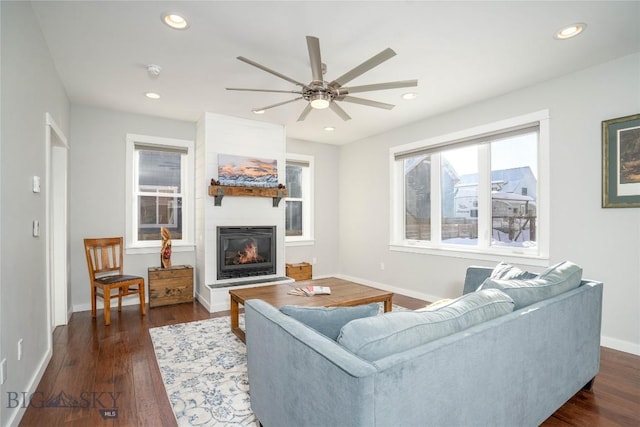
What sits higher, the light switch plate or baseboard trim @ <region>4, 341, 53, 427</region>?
the light switch plate

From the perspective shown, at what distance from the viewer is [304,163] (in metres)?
6.09

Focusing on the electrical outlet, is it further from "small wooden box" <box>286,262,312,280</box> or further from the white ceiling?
"small wooden box" <box>286,262,312,280</box>

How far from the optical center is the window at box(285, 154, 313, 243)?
6047mm

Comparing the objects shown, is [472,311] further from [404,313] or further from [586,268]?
[586,268]

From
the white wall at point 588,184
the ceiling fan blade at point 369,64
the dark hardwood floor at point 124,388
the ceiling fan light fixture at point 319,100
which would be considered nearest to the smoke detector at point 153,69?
the ceiling fan light fixture at point 319,100

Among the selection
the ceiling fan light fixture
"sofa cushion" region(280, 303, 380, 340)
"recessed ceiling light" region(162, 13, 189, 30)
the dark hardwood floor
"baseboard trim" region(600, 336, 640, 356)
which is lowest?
the dark hardwood floor

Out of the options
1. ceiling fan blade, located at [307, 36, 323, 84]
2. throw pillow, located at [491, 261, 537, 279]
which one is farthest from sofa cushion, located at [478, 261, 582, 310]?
ceiling fan blade, located at [307, 36, 323, 84]

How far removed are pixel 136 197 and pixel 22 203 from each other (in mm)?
2593

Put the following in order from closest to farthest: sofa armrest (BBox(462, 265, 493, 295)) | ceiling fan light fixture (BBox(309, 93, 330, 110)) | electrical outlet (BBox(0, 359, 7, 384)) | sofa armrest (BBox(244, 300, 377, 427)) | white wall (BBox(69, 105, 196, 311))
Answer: sofa armrest (BBox(244, 300, 377, 427))
electrical outlet (BBox(0, 359, 7, 384))
ceiling fan light fixture (BBox(309, 93, 330, 110))
sofa armrest (BBox(462, 265, 493, 295))
white wall (BBox(69, 105, 196, 311))

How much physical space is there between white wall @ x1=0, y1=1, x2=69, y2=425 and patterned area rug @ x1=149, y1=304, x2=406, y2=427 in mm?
866

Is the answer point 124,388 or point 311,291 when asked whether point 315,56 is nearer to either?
point 311,291

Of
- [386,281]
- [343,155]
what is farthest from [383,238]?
[343,155]

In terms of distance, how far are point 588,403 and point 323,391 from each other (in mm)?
2096

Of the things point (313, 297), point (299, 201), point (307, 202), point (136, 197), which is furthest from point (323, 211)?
point (313, 297)
